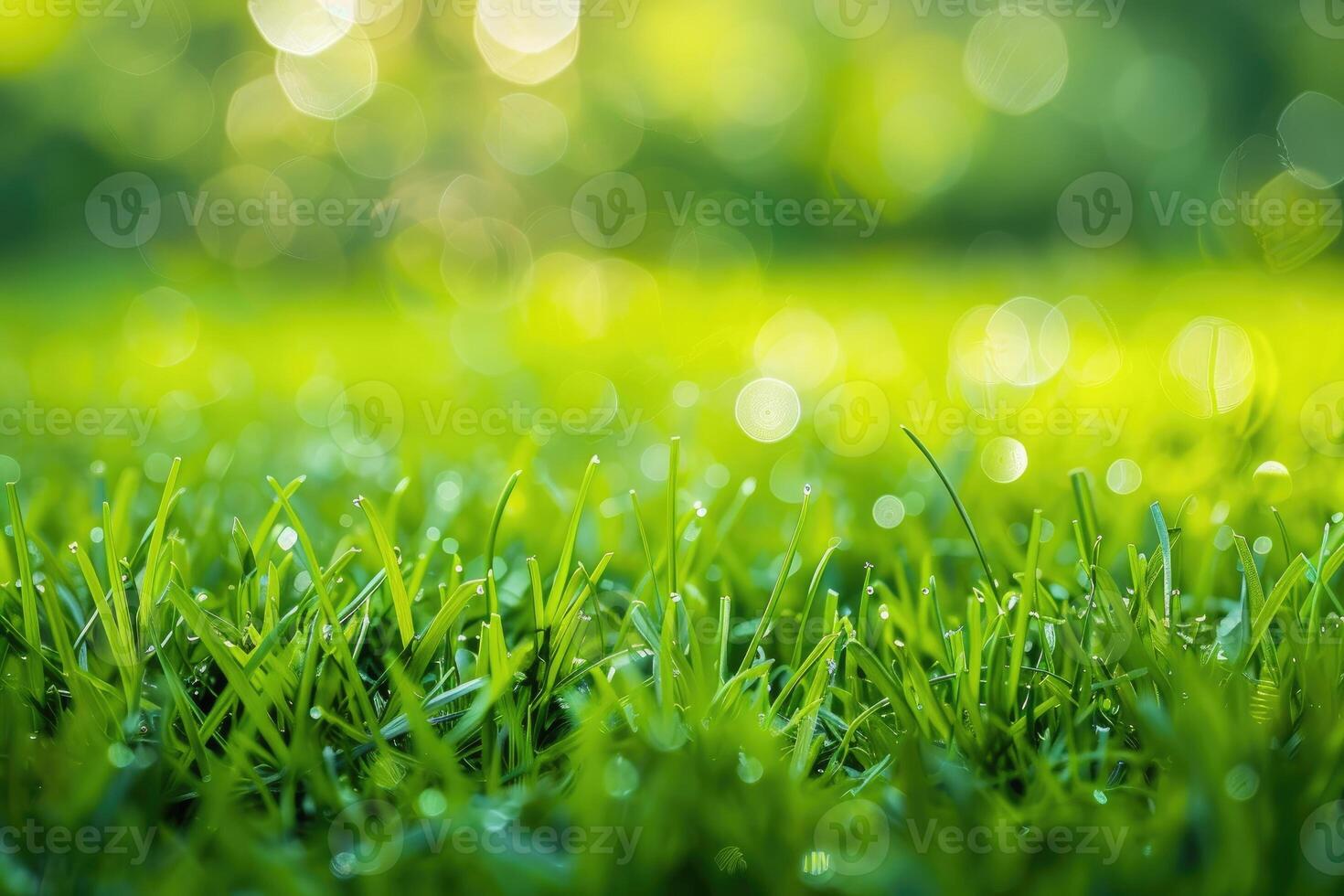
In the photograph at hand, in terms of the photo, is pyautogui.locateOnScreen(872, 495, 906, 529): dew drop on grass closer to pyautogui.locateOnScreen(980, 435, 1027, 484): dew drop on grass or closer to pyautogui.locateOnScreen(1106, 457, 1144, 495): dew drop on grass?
pyautogui.locateOnScreen(980, 435, 1027, 484): dew drop on grass

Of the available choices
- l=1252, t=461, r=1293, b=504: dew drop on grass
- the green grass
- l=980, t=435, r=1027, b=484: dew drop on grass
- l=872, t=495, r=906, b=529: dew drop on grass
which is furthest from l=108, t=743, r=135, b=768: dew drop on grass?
l=1252, t=461, r=1293, b=504: dew drop on grass

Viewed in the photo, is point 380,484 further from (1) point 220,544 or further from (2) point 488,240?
(2) point 488,240

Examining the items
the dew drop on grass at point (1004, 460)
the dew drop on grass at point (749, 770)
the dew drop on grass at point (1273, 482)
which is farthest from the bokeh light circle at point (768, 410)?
the dew drop on grass at point (749, 770)

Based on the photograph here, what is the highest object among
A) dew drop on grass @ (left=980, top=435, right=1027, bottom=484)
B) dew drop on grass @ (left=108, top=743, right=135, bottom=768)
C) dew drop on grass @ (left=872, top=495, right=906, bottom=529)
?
dew drop on grass @ (left=980, top=435, right=1027, bottom=484)

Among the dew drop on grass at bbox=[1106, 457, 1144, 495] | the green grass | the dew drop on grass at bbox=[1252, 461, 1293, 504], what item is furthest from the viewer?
the dew drop on grass at bbox=[1106, 457, 1144, 495]

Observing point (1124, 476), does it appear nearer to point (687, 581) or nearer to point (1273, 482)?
point (1273, 482)

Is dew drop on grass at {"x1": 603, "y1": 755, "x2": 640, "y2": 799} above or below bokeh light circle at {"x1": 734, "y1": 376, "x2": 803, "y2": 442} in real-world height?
below

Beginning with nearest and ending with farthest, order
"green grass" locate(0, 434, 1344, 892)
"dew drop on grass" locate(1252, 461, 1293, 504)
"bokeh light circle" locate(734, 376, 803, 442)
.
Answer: "green grass" locate(0, 434, 1344, 892)
"dew drop on grass" locate(1252, 461, 1293, 504)
"bokeh light circle" locate(734, 376, 803, 442)

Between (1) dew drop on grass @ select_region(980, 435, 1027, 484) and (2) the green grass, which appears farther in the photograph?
(1) dew drop on grass @ select_region(980, 435, 1027, 484)
